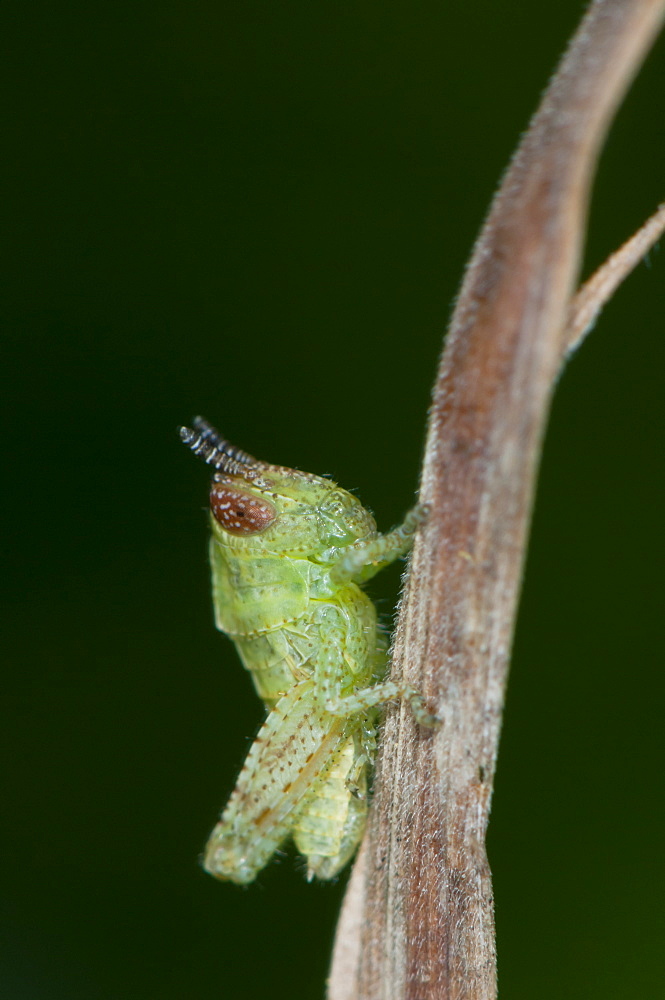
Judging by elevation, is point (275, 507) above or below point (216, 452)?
below

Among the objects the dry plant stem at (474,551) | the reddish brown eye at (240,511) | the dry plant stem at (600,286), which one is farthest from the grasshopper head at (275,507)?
the dry plant stem at (600,286)

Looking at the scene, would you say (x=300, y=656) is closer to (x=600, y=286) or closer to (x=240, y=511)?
(x=240, y=511)

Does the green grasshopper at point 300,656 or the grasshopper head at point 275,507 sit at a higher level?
the grasshopper head at point 275,507

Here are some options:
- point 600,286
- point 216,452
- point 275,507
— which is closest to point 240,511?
point 275,507

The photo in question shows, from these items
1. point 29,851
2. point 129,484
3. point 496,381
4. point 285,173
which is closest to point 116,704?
point 29,851

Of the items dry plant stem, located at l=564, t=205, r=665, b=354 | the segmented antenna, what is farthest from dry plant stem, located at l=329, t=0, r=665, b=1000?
the segmented antenna

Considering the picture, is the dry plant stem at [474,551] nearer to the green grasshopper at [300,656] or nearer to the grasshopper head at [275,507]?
the green grasshopper at [300,656]

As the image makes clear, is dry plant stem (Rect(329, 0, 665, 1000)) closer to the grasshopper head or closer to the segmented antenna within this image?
the grasshopper head

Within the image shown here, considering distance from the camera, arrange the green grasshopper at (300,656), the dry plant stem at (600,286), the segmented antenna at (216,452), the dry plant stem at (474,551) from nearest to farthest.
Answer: the dry plant stem at (474,551), the dry plant stem at (600,286), the green grasshopper at (300,656), the segmented antenna at (216,452)
